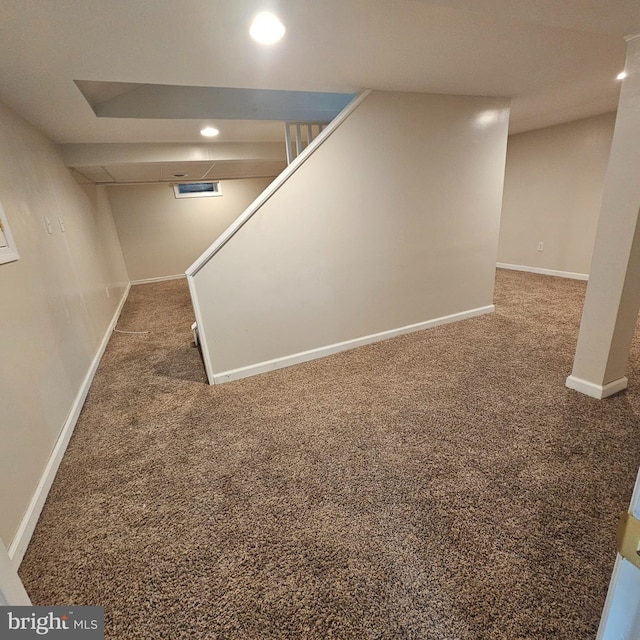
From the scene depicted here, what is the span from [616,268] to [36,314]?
10.8ft

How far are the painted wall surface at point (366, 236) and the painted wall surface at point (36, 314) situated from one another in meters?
0.92

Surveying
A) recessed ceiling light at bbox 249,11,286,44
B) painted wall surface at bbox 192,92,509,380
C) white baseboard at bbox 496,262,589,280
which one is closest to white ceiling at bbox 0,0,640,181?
recessed ceiling light at bbox 249,11,286,44

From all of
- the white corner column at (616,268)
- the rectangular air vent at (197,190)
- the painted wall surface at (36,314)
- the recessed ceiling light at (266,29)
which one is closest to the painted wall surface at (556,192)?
the white corner column at (616,268)

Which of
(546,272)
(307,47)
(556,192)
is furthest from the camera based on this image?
(546,272)

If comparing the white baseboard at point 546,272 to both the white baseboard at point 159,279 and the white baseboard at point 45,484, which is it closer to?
the white baseboard at point 45,484

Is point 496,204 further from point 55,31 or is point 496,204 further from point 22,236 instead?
point 22,236

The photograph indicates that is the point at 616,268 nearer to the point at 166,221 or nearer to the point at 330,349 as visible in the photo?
the point at 330,349

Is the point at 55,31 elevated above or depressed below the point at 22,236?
above

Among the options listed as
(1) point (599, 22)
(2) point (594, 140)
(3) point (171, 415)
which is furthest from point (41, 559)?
(2) point (594, 140)

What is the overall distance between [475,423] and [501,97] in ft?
9.38

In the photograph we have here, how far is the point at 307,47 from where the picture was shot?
1694 mm

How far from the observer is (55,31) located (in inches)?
53.9

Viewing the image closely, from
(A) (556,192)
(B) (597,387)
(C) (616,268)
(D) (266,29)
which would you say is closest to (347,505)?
(B) (597,387)

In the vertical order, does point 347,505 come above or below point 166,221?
below
